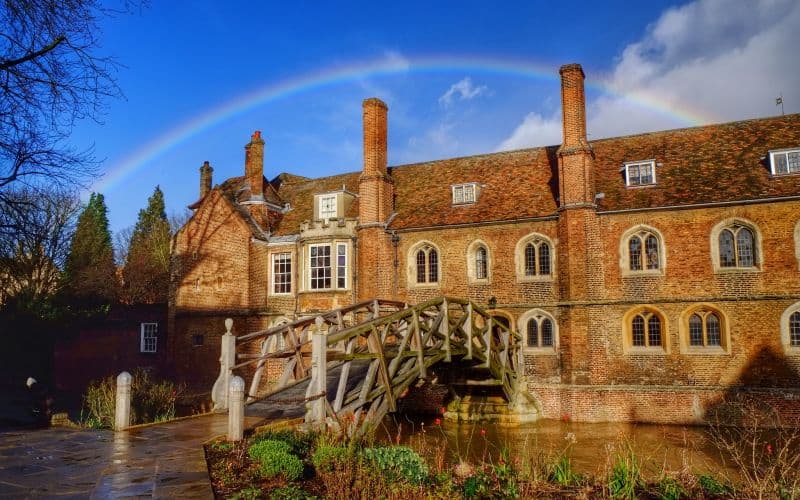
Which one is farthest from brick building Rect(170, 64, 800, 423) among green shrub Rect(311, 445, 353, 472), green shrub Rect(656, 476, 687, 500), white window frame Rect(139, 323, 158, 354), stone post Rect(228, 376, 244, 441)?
green shrub Rect(311, 445, 353, 472)

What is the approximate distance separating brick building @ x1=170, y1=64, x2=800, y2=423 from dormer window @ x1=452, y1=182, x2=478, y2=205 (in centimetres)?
7

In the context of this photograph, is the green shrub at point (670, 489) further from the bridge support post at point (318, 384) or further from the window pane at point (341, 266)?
the window pane at point (341, 266)

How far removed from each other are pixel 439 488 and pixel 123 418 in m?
7.79

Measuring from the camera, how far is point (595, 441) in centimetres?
1956

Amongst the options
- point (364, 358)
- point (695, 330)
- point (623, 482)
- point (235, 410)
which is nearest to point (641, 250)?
point (695, 330)

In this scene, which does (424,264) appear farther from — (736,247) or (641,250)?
(736,247)

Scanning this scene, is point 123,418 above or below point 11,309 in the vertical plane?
below

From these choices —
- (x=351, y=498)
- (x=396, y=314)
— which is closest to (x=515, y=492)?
(x=351, y=498)

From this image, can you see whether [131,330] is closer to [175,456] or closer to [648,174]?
[175,456]

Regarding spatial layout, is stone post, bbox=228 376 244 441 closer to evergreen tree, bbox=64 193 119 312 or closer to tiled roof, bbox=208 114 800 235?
tiled roof, bbox=208 114 800 235

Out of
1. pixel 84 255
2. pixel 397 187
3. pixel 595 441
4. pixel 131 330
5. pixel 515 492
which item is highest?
pixel 397 187

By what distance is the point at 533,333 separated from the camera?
24.3 meters

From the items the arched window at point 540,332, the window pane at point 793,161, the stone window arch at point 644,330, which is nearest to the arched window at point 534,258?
the arched window at point 540,332

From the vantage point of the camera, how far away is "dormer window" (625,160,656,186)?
79.0 ft
